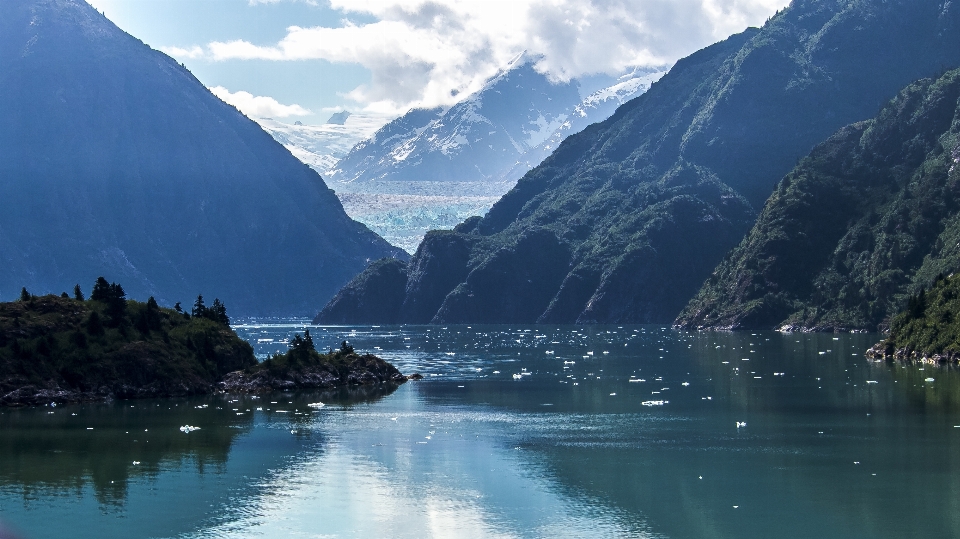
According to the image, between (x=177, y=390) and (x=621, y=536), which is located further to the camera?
(x=177, y=390)

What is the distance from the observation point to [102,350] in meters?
109

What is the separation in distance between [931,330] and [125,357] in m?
89.6

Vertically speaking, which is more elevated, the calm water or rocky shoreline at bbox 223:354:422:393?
rocky shoreline at bbox 223:354:422:393

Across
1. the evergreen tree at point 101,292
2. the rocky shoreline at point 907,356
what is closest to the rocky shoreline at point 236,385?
the evergreen tree at point 101,292

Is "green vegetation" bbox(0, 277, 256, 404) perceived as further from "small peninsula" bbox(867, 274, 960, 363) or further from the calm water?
"small peninsula" bbox(867, 274, 960, 363)

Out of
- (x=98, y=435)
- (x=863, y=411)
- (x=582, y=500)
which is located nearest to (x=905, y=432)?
(x=863, y=411)

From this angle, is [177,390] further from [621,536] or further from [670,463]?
[621,536]

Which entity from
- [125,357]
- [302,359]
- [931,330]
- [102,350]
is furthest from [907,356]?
[102,350]

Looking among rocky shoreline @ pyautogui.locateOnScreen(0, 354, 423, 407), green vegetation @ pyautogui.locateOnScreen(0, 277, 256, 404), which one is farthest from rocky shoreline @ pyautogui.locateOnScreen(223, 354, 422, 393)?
green vegetation @ pyautogui.locateOnScreen(0, 277, 256, 404)

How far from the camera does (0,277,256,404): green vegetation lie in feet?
341

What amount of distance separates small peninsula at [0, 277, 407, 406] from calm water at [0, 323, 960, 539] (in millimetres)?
4427

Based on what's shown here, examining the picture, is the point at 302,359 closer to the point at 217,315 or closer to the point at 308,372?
the point at 308,372

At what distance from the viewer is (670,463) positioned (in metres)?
69.8

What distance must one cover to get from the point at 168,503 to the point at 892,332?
11165 centimetres
